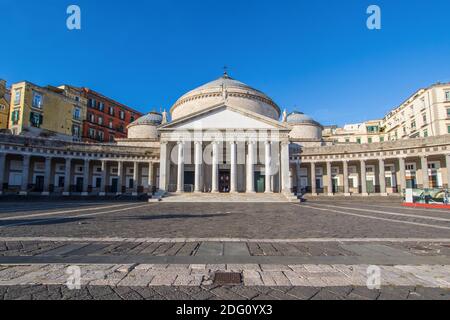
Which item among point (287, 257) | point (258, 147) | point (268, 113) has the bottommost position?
point (287, 257)

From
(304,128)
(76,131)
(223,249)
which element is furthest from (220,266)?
(76,131)

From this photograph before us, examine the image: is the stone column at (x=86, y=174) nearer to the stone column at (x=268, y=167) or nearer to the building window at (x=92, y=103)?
the building window at (x=92, y=103)

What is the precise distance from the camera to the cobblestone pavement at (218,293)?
285 cm

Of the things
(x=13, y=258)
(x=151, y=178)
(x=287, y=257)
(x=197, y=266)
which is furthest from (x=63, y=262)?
(x=151, y=178)

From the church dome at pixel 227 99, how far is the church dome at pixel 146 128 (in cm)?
500

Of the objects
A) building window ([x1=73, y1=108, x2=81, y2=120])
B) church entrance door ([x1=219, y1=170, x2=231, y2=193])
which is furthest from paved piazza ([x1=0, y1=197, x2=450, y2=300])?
building window ([x1=73, y1=108, x2=81, y2=120])

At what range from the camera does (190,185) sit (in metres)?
35.8

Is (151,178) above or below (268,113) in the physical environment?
below

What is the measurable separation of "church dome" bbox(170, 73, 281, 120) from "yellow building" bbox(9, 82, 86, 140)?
18979 millimetres

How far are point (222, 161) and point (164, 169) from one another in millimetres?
8601
